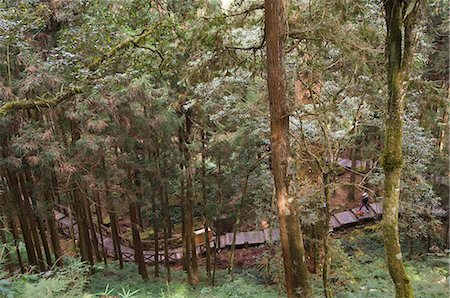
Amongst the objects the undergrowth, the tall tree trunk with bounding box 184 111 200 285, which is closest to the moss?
the undergrowth

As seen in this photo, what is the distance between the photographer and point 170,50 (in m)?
6.48

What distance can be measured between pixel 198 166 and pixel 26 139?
15.5 feet

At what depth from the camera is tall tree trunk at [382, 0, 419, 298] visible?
12.0 ft

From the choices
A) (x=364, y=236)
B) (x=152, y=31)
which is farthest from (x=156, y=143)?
(x=364, y=236)

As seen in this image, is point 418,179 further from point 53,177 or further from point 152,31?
point 53,177

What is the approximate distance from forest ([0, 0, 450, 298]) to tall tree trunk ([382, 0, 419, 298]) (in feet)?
0.05

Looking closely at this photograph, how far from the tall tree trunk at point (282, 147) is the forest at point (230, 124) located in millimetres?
20

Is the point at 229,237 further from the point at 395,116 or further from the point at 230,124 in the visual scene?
the point at 395,116

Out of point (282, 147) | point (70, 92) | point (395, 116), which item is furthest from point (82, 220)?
point (395, 116)

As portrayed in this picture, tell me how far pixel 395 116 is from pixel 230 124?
6.25 meters

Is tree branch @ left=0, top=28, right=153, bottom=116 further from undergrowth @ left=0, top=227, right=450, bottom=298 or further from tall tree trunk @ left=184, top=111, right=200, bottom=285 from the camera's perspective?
tall tree trunk @ left=184, top=111, right=200, bottom=285

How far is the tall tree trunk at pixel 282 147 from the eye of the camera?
4836 millimetres

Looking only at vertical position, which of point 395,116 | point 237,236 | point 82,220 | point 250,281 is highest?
point 395,116

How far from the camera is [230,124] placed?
9.89 m
